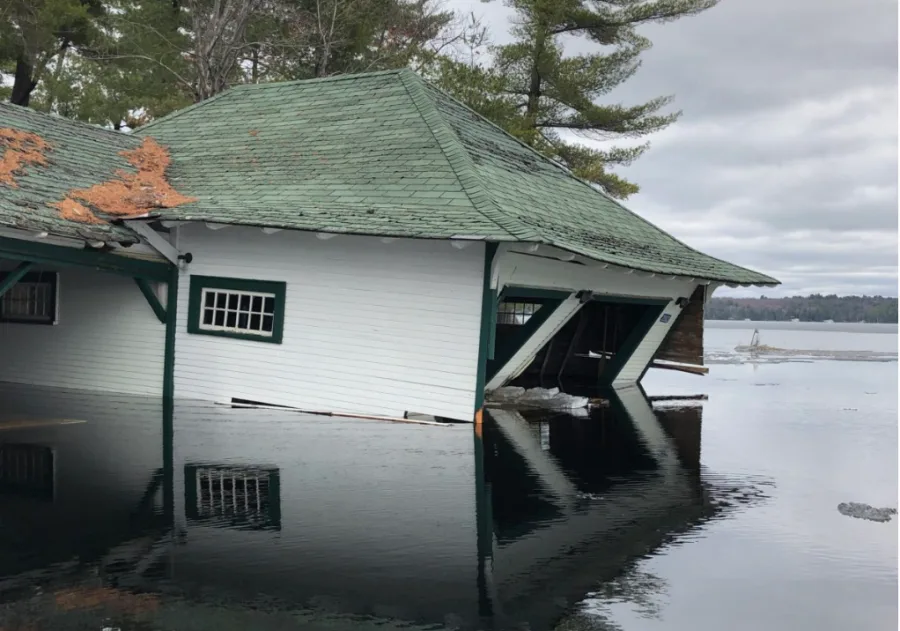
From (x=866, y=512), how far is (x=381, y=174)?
792cm

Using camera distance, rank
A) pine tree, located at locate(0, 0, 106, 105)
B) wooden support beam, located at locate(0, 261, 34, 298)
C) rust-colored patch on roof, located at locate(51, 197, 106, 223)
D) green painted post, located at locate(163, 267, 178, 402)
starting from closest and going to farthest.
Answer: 1. wooden support beam, located at locate(0, 261, 34, 298)
2. rust-colored patch on roof, located at locate(51, 197, 106, 223)
3. green painted post, located at locate(163, 267, 178, 402)
4. pine tree, located at locate(0, 0, 106, 105)

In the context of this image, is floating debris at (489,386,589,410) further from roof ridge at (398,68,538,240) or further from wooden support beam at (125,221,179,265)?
wooden support beam at (125,221,179,265)

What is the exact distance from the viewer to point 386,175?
1252 cm

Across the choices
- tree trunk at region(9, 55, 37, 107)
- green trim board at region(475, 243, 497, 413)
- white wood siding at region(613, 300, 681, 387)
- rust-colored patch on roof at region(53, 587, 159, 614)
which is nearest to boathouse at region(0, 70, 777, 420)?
green trim board at region(475, 243, 497, 413)

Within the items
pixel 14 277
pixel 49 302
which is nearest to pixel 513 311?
pixel 49 302

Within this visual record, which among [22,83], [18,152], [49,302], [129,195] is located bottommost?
[49,302]

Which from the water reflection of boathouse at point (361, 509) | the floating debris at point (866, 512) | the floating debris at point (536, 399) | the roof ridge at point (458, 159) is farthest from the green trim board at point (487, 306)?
the floating debris at point (866, 512)

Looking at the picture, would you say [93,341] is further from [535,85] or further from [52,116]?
[535,85]

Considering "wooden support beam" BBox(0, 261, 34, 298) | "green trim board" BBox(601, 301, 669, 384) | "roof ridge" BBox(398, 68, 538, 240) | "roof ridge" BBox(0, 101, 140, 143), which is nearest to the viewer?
"roof ridge" BBox(398, 68, 538, 240)

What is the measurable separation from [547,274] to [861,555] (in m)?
6.62

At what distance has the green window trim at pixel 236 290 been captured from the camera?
12031 millimetres

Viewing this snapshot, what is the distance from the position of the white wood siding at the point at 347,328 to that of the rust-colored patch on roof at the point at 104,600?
259 inches

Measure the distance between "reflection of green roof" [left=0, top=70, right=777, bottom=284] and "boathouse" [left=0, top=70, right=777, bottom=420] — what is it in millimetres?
51

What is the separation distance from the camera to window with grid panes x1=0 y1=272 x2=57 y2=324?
1385 centimetres
